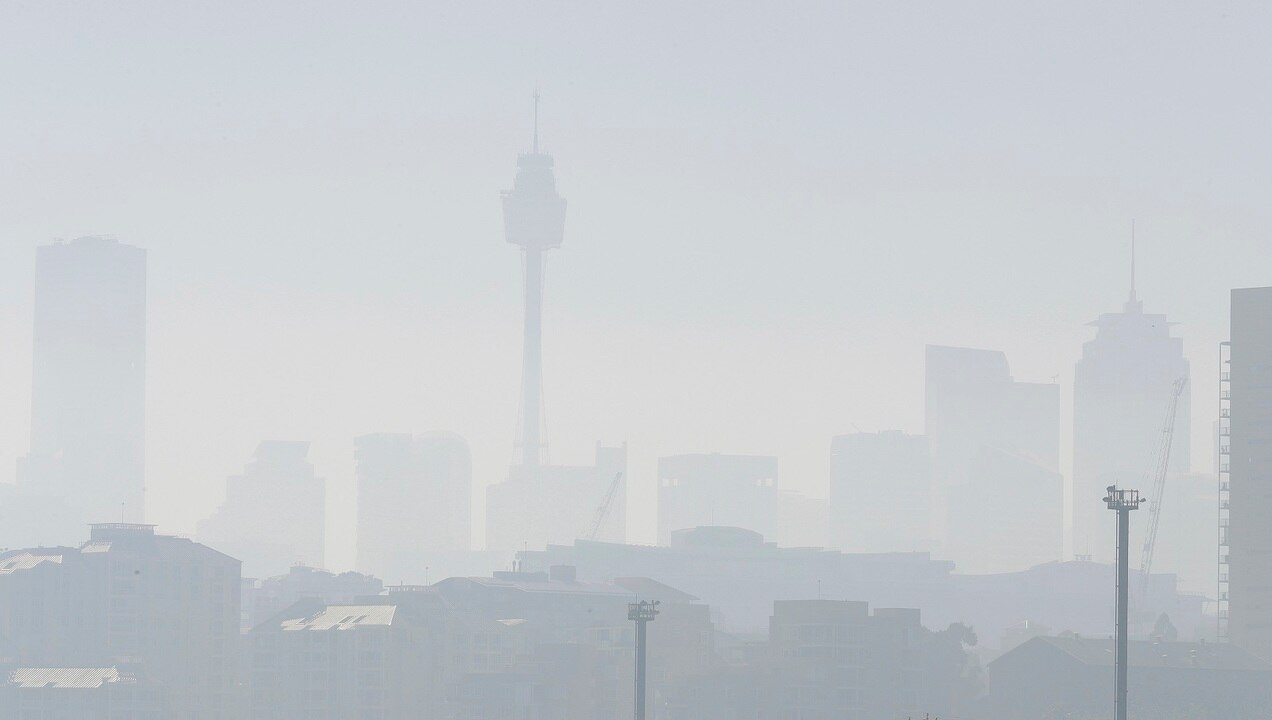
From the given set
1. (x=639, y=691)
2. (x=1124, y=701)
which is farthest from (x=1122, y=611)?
(x=639, y=691)

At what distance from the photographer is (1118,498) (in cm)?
12462

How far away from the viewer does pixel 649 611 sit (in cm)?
16600

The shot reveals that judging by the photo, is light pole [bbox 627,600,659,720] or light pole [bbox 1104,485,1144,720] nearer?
light pole [bbox 1104,485,1144,720]

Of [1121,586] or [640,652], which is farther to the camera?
[640,652]

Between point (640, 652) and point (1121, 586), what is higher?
point (1121, 586)

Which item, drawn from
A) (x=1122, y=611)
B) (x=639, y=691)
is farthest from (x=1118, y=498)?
(x=639, y=691)

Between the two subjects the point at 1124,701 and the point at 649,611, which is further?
the point at 649,611

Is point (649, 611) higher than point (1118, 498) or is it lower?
lower

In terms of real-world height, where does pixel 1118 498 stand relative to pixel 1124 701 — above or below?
above

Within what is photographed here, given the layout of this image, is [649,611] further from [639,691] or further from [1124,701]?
[1124,701]

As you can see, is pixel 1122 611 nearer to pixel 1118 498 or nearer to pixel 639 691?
pixel 1118 498

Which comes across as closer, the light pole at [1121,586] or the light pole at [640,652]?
the light pole at [1121,586]

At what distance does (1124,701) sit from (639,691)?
43178 mm

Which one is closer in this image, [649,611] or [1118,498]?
[1118,498]
